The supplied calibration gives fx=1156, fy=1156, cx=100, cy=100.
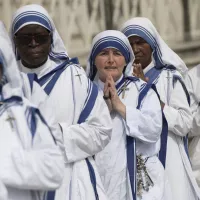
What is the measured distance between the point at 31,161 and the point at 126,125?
1990 mm

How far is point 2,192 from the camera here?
586 cm

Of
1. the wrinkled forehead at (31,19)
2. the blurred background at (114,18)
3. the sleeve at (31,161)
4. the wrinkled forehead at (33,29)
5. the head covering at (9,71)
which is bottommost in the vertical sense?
the sleeve at (31,161)

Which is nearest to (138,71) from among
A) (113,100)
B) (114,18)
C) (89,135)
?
(113,100)

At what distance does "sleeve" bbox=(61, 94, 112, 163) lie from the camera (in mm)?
7086

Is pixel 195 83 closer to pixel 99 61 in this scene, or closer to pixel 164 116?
pixel 164 116

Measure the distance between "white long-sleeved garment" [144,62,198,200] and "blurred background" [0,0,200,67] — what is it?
3084 mm

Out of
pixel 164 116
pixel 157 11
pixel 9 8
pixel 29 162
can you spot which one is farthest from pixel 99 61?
pixel 157 11

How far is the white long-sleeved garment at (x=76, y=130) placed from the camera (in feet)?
23.3

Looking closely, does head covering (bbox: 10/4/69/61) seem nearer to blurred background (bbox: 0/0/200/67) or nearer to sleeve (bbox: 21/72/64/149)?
sleeve (bbox: 21/72/64/149)

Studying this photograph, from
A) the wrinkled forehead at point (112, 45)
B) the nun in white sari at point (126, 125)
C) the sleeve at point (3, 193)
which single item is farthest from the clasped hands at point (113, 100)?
the sleeve at point (3, 193)

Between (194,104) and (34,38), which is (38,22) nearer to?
(34,38)

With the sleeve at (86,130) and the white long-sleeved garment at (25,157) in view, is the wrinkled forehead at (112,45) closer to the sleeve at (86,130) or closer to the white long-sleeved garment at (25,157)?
the sleeve at (86,130)

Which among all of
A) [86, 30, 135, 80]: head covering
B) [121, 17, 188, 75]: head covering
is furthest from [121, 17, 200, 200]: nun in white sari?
[86, 30, 135, 80]: head covering

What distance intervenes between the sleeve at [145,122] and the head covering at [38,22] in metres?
0.72
